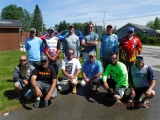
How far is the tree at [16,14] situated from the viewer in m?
92.8

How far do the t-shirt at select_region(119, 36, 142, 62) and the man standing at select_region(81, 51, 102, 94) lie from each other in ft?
2.73

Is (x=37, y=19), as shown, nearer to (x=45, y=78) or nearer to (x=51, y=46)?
(x=51, y=46)

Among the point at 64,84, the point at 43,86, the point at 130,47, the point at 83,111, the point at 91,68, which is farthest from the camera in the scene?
the point at 64,84

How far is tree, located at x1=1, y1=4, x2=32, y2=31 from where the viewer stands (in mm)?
92756

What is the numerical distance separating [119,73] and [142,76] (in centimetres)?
61

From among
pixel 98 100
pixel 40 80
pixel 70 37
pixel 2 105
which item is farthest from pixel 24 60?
pixel 98 100

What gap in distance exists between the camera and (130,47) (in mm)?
5285

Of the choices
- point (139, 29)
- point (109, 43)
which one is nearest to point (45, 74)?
point (109, 43)

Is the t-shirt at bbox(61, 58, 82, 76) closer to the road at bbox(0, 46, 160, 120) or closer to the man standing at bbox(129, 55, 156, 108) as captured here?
the road at bbox(0, 46, 160, 120)

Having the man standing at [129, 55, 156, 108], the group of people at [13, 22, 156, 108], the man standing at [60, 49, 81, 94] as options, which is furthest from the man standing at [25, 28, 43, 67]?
the man standing at [129, 55, 156, 108]

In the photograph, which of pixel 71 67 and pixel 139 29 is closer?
pixel 71 67

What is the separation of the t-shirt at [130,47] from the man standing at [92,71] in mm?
832

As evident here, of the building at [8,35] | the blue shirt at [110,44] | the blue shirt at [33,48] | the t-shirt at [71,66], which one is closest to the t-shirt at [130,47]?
the blue shirt at [110,44]

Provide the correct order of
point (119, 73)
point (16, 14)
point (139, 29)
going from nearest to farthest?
point (119, 73) → point (139, 29) → point (16, 14)
